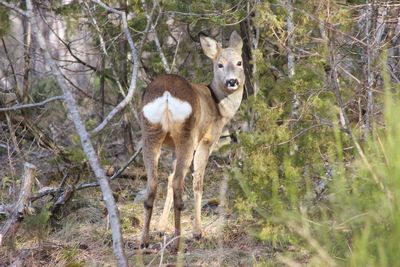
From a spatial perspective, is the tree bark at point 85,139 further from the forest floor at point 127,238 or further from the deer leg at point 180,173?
the deer leg at point 180,173

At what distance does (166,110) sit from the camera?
7766mm

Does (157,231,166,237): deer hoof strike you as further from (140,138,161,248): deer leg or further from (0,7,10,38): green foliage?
(0,7,10,38): green foliage

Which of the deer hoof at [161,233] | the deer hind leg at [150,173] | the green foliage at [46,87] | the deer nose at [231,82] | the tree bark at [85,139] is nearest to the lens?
the tree bark at [85,139]

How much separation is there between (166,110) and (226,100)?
1847mm

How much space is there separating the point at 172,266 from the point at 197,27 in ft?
16.1

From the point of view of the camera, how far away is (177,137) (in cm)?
791

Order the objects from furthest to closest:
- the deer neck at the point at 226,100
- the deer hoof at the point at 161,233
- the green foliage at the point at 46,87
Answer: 1. the green foliage at the point at 46,87
2. the deer neck at the point at 226,100
3. the deer hoof at the point at 161,233

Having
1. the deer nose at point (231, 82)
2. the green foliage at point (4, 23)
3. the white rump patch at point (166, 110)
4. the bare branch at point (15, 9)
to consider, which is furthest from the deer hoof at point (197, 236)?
the green foliage at point (4, 23)

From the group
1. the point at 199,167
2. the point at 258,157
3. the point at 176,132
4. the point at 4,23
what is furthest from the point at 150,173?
the point at 4,23

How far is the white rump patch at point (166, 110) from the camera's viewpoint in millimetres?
7770

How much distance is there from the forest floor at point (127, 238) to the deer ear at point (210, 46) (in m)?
1.86

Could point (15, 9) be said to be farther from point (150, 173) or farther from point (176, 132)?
point (150, 173)

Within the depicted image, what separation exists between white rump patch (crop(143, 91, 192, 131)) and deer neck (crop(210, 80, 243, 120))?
158 cm

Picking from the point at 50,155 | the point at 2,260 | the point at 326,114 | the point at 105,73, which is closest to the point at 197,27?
the point at 105,73
